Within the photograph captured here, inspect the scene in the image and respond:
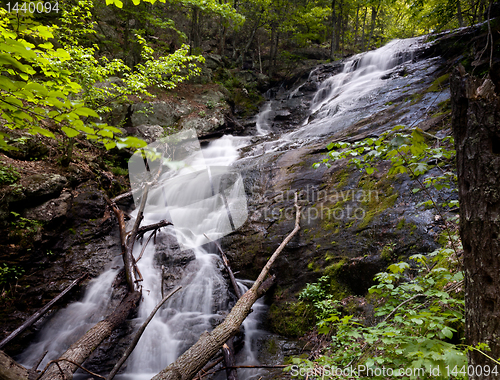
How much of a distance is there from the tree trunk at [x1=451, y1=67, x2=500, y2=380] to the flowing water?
3.36m

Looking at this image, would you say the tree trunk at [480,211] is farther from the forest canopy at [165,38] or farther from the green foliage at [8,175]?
the green foliage at [8,175]

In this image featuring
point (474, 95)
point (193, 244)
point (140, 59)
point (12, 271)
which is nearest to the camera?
point (474, 95)

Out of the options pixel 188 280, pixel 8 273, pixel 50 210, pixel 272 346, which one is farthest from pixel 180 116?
pixel 272 346

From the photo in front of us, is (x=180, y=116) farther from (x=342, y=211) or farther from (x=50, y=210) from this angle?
(x=342, y=211)

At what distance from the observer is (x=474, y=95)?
171 centimetres

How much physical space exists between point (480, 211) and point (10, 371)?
16.2 ft

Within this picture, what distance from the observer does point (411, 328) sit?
90.7 inches

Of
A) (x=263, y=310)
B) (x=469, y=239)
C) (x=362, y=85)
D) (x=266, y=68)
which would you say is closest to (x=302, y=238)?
(x=263, y=310)

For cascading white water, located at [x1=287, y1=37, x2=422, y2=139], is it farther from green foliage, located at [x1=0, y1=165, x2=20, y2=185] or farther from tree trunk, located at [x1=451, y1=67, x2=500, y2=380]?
green foliage, located at [x1=0, y1=165, x2=20, y2=185]

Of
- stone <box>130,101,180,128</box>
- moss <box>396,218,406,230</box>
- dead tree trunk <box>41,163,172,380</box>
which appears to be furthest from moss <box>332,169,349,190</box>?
stone <box>130,101,180,128</box>

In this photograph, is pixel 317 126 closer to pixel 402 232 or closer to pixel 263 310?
pixel 402 232

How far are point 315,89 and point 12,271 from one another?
16.1 m

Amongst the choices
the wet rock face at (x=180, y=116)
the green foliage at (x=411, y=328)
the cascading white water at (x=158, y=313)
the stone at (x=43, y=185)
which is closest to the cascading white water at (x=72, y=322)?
the cascading white water at (x=158, y=313)

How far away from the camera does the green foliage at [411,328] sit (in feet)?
5.24
